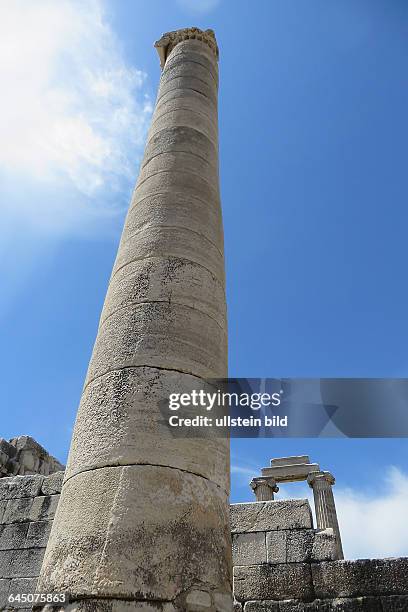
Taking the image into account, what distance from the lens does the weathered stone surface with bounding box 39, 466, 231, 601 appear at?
3.28 meters

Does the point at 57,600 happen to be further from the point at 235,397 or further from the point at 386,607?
the point at 386,607

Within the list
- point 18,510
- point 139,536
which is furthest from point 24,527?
point 139,536

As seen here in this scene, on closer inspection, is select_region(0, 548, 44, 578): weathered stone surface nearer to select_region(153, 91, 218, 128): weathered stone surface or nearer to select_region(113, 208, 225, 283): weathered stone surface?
select_region(113, 208, 225, 283): weathered stone surface

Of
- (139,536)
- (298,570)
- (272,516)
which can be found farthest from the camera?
(272,516)

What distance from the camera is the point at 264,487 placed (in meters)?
23.8

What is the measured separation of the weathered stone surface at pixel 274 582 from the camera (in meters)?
5.88

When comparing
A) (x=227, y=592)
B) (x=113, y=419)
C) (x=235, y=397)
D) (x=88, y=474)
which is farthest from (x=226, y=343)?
(x=227, y=592)

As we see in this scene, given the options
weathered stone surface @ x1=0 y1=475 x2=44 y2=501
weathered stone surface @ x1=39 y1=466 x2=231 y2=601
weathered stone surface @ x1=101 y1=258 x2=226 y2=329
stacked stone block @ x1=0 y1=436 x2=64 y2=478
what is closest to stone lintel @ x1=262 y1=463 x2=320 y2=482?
Answer: stacked stone block @ x1=0 y1=436 x2=64 y2=478

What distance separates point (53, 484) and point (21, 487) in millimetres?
667

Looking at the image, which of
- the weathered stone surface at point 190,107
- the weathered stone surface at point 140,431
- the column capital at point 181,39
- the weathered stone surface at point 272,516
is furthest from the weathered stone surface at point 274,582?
the column capital at point 181,39

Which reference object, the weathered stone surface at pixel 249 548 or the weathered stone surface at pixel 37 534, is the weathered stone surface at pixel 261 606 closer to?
the weathered stone surface at pixel 249 548

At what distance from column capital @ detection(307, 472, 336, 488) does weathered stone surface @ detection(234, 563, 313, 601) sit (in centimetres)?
1781

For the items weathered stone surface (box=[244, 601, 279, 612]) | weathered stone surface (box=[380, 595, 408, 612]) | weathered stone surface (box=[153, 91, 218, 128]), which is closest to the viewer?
weathered stone surface (box=[380, 595, 408, 612])

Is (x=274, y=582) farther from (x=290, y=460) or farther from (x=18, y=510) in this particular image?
(x=290, y=460)
